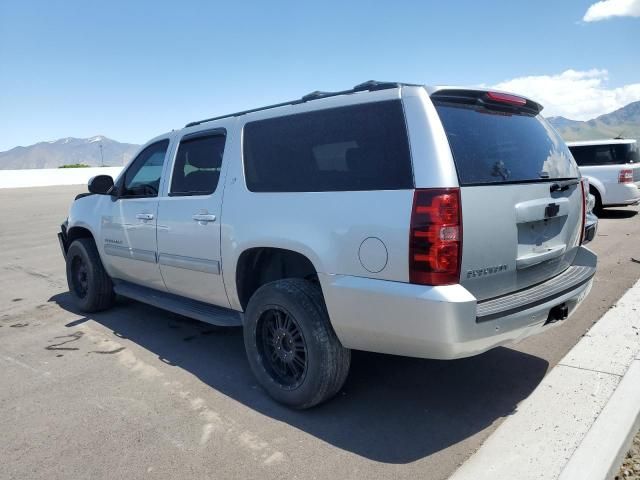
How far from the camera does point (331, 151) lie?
3.16m

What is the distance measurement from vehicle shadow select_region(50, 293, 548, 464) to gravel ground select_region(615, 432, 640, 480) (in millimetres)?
682

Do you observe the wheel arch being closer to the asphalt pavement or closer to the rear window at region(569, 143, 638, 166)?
the asphalt pavement

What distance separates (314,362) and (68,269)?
4.13 meters

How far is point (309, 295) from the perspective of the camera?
321 centimetres

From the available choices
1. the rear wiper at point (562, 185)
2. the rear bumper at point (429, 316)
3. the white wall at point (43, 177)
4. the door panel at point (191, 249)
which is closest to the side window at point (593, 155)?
the rear wiper at point (562, 185)

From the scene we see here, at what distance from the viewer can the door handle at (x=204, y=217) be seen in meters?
3.84

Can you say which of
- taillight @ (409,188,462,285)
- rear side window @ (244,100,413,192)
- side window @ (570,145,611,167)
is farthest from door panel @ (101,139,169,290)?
side window @ (570,145,611,167)

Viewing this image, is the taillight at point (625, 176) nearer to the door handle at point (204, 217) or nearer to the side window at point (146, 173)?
the side window at point (146, 173)

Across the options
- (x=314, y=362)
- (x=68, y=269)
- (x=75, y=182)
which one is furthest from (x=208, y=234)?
(x=75, y=182)

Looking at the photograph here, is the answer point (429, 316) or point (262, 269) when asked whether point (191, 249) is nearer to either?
point (262, 269)

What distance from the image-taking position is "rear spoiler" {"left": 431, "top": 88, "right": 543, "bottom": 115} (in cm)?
292

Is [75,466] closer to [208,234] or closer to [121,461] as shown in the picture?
[121,461]

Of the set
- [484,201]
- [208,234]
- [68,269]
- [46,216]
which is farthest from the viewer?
[46,216]

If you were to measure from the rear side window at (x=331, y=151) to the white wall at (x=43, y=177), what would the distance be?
30455mm
